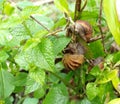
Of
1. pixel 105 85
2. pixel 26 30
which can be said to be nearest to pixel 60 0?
pixel 26 30

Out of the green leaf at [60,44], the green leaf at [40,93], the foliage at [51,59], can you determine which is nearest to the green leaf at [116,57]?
the foliage at [51,59]

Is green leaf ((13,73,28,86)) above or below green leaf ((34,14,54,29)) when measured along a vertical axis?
below

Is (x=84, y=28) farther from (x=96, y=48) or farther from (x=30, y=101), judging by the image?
(x=30, y=101)

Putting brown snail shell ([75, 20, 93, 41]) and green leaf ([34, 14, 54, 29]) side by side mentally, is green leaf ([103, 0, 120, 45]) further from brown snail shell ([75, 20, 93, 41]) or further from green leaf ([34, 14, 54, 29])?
green leaf ([34, 14, 54, 29])

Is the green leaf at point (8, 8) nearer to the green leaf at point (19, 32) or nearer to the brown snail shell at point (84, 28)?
the green leaf at point (19, 32)

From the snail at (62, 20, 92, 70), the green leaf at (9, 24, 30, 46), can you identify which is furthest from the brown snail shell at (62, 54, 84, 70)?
the green leaf at (9, 24, 30, 46)

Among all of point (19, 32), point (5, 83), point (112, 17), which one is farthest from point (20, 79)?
point (112, 17)
